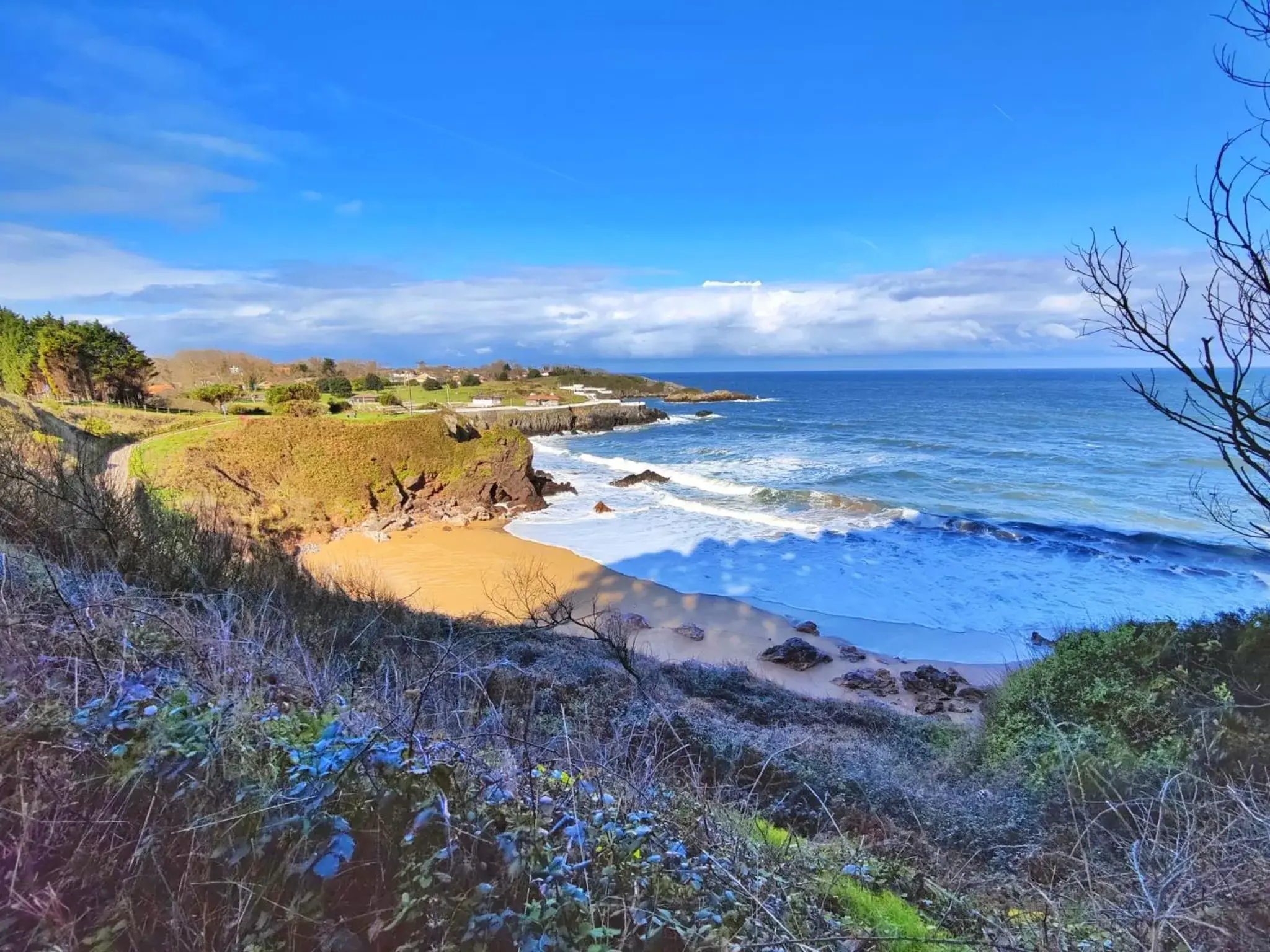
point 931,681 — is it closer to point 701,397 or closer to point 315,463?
point 315,463

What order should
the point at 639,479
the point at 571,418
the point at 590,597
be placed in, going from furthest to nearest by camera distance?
the point at 571,418 → the point at 639,479 → the point at 590,597

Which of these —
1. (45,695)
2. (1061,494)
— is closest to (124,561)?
(45,695)

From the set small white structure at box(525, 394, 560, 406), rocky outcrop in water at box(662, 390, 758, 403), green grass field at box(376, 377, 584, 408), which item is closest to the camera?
green grass field at box(376, 377, 584, 408)

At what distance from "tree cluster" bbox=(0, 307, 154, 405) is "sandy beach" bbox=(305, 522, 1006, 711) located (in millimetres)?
24385

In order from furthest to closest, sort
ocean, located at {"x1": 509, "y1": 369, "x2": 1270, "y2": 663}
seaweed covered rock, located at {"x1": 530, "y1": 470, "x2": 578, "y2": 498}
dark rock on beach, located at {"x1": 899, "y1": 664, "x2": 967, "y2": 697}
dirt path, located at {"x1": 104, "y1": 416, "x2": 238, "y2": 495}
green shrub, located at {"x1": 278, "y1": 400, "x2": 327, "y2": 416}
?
green shrub, located at {"x1": 278, "y1": 400, "x2": 327, "y2": 416} → seaweed covered rock, located at {"x1": 530, "y1": 470, "x2": 578, "y2": 498} → ocean, located at {"x1": 509, "y1": 369, "x2": 1270, "y2": 663} → dirt path, located at {"x1": 104, "y1": 416, "x2": 238, "y2": 495} → dark rock on beach, located at {"x1": 899, "y1": 664, "x2": 967, "y2": 697}

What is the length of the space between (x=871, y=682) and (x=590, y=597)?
698 cm

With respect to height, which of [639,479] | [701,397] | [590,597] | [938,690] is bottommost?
[938,690]

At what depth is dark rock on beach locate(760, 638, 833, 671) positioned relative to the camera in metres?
11.8

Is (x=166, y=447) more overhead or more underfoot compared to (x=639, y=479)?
more overhead

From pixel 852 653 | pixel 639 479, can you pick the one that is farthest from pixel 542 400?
pixel 852 653

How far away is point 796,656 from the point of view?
12.0 m

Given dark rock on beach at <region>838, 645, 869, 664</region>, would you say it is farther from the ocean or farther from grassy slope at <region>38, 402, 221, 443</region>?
grassy slope at <region>38, 402, 221, 443</region>

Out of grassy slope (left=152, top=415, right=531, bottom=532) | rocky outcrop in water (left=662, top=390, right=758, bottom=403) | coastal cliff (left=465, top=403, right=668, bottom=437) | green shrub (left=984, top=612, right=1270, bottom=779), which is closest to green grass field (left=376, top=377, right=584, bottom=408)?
coastal cliff (left=465, top=403, right=668, bottom=437)

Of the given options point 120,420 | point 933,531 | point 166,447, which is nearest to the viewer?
point 933,531
